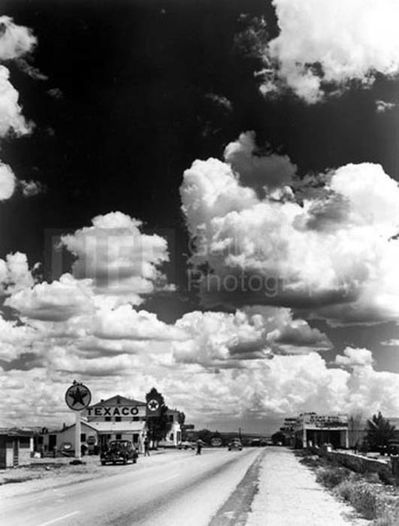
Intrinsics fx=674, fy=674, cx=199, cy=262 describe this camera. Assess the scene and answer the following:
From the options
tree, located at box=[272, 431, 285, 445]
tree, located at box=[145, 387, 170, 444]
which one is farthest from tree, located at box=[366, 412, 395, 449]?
tree, located at box=[272, 431, 285, 445]

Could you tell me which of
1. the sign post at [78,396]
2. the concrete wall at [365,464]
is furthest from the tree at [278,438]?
the sign post at [78,396]

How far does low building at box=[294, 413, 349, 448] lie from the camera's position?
405 feet

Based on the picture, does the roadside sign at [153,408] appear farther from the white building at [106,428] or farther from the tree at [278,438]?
the tree at [278,438]

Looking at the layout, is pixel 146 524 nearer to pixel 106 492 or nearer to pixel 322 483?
pixel 106 492

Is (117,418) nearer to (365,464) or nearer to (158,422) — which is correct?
(158,422)

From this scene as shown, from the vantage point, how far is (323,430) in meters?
125

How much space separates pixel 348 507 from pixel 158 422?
101m

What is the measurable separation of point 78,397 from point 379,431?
87.2m

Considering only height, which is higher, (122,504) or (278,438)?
(122,504)

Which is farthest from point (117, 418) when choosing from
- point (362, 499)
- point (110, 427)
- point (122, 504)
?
point (362, 499)

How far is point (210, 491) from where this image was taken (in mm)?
23172

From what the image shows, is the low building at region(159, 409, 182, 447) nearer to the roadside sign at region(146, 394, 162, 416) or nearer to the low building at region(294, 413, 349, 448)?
the roadside sign at region(146, 394, 162, 416)

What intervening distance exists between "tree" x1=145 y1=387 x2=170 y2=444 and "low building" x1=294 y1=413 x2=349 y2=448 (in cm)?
2416

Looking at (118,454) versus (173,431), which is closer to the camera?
(118,454)
